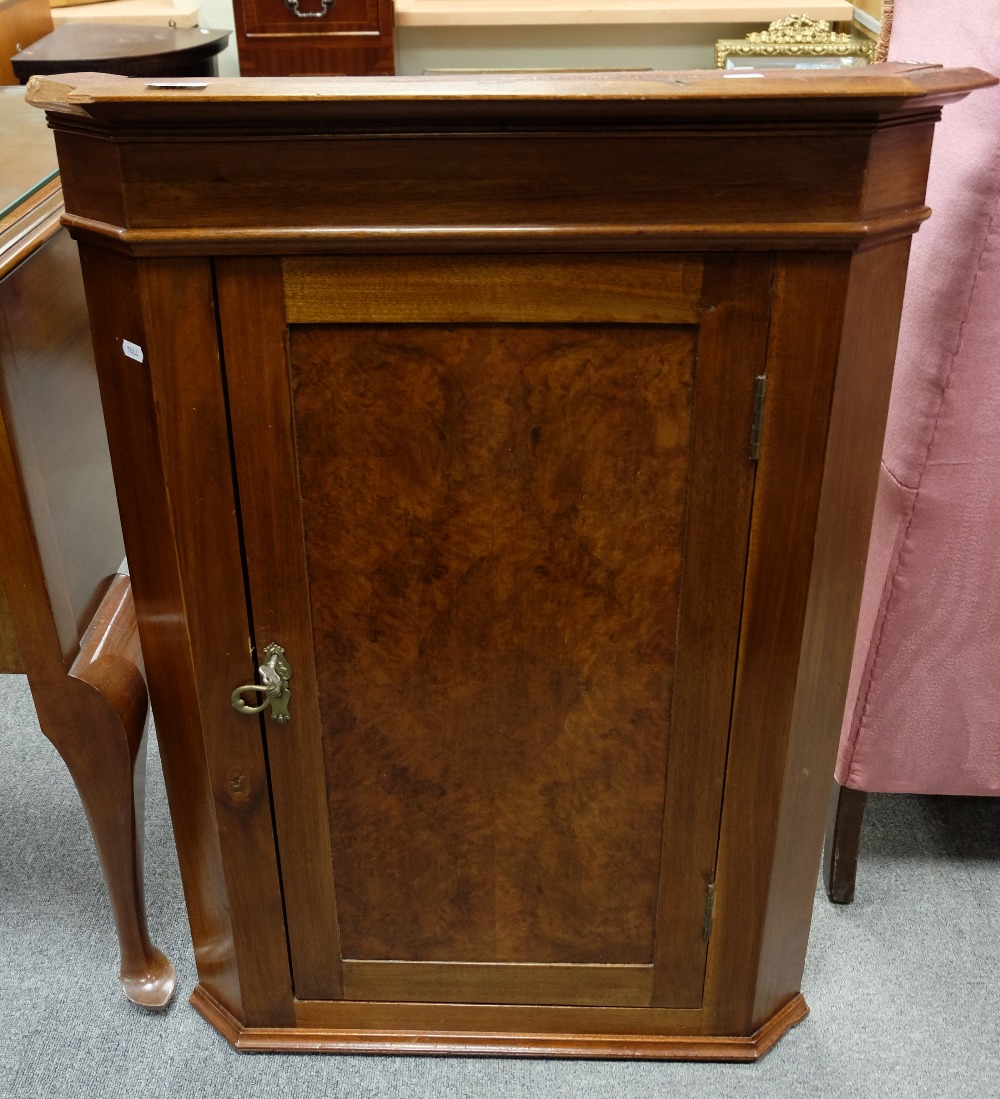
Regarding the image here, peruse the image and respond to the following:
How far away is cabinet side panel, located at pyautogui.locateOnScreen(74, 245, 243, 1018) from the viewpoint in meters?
0.85

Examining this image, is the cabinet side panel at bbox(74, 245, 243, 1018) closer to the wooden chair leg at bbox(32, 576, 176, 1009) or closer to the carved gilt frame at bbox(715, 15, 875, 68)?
the wooden chair leg at bbox(32, 576, 176, 1009)


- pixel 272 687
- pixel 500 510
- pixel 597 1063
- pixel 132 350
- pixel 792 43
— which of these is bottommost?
pixel 597 1063

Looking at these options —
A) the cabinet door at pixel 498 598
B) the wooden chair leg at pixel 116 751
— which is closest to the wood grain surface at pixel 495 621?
the cabinet door at pixel 498 598

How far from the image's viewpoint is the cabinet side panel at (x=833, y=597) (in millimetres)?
831

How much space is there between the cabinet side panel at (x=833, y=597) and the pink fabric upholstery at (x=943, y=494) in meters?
0.20

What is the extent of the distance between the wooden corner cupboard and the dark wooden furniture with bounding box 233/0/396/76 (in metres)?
1.66

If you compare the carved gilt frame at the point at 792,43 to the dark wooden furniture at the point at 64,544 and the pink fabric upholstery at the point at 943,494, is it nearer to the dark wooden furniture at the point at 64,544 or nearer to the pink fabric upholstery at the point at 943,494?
the pink fabric upholstery at the point at 943,494

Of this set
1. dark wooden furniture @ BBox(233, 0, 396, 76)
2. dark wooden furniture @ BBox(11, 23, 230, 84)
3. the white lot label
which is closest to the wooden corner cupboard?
the white lot label

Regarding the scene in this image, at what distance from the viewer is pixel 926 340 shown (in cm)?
106

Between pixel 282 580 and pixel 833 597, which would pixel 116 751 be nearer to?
pixel 282 580

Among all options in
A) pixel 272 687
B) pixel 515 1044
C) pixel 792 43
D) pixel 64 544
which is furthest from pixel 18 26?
pixel 515 1044

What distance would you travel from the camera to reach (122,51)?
2.01 meters

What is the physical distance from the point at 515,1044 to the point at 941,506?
2.23 ft

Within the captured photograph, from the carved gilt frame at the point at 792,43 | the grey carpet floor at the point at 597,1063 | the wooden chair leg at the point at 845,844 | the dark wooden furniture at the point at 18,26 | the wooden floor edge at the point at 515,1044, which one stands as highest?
the dark wooden furniture at the point at 18,26
